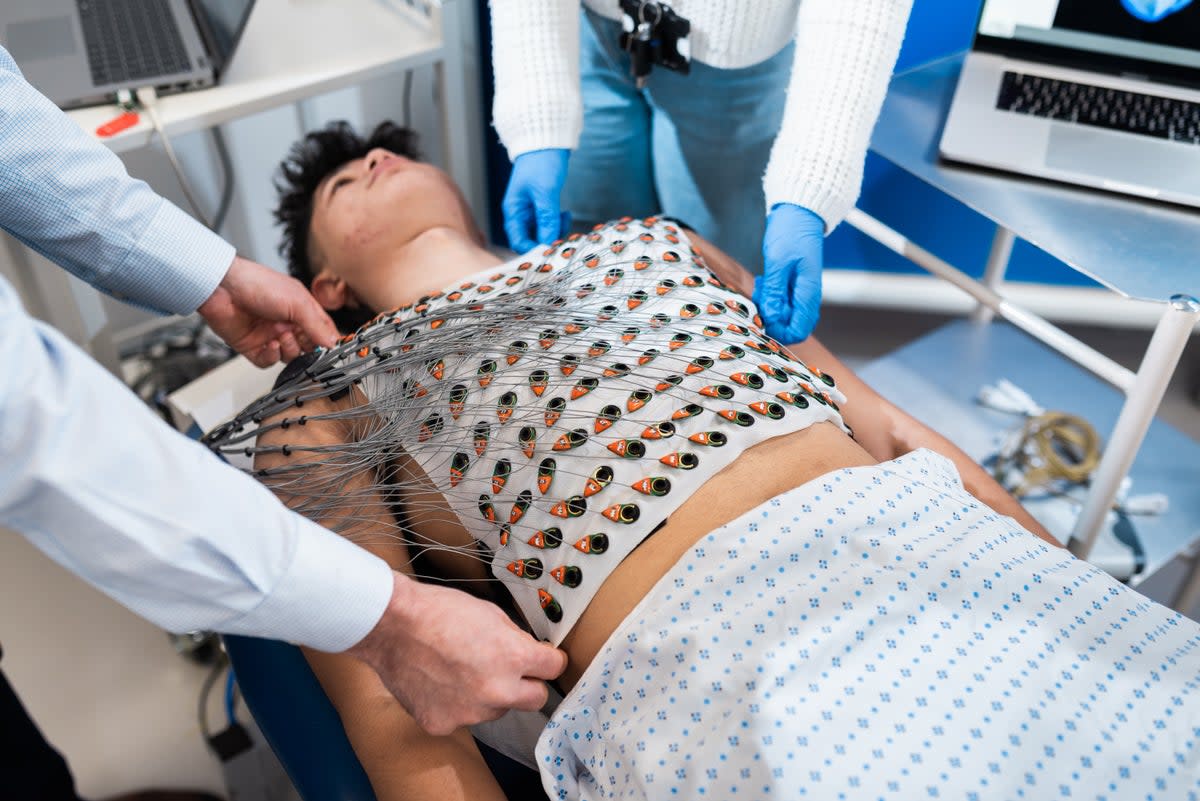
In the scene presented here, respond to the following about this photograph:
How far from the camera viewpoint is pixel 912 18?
2.12 meters

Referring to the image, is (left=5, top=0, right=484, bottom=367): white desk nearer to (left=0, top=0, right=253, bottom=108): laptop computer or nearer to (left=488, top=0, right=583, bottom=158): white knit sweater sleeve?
(left=0, top=0, right=253, bottom=108): laptop computer

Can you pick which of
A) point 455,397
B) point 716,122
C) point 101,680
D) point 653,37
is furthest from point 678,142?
point 101,680

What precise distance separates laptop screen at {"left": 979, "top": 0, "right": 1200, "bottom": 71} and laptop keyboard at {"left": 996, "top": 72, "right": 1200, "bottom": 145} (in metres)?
0.07

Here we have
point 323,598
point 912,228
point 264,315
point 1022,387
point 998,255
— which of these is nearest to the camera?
point 323,598

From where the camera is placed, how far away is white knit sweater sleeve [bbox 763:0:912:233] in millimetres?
1375

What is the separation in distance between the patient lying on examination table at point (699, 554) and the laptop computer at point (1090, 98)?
0.52 meters

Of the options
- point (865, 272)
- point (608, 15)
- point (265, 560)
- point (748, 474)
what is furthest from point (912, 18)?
point (265, 560)

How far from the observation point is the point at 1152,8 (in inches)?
61.3

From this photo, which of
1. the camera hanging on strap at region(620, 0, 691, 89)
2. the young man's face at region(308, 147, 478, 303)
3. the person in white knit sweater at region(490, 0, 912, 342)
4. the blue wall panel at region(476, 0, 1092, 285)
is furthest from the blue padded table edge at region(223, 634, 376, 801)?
the blue wall panel at region(476, 0, 1092, 285)

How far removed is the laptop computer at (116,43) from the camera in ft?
5.40

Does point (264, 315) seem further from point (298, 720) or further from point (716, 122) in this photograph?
point (716, 122)

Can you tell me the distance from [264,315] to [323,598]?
2.28 ft

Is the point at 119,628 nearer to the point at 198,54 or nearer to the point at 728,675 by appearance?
the point at 198,54

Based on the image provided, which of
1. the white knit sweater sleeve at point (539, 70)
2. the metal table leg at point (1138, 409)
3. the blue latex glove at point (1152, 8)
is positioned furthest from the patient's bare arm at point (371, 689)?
the blue latex glove at point (1152, 8)
